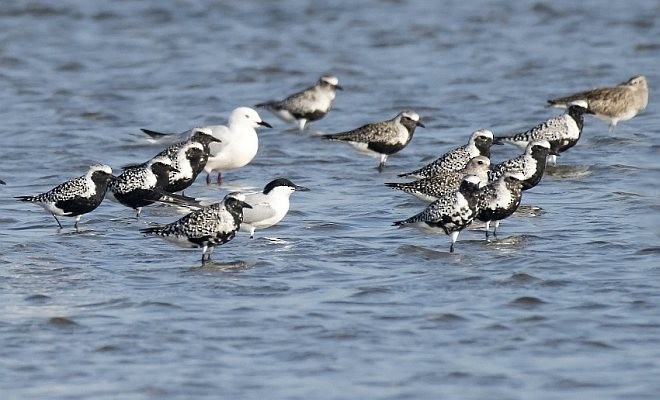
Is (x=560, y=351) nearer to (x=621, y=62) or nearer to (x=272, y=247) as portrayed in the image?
(x=272, y=247)

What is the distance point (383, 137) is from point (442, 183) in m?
3.12

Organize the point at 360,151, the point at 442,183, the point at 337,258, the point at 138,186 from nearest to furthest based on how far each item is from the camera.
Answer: the point at 337,258 < the point at 442,183 < the point at 138,186 < the point at 360,151

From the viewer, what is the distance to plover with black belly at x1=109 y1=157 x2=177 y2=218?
47.9 feet

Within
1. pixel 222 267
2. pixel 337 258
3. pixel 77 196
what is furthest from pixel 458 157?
pixel 77 196

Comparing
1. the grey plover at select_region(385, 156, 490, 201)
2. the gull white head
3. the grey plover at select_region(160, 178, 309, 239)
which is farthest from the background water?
the gull white head

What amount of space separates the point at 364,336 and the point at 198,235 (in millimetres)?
2691

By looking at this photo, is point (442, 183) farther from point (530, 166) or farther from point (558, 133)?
point (558, 133)

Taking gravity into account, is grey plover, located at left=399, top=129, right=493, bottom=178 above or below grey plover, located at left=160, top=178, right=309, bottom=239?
above

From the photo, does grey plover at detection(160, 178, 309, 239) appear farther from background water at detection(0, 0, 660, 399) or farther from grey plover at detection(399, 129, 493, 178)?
grey plover at detection(399, 129, 493, 178)

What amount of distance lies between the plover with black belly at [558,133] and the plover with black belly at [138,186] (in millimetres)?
4438

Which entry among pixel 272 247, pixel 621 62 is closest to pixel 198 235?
pixel 272 247

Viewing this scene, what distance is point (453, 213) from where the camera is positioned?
42.0ft

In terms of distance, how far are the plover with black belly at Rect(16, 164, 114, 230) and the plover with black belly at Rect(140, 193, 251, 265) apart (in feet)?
5.17

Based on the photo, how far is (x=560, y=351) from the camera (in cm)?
980
